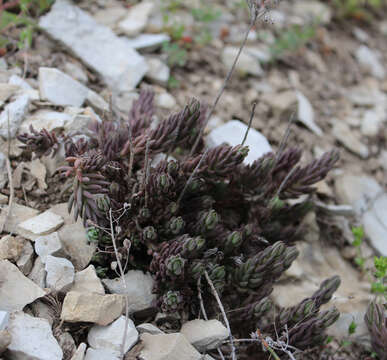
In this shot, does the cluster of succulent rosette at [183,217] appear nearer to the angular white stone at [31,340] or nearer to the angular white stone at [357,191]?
the angular white stone at [31,340]

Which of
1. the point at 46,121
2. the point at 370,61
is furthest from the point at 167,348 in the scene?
the point at 370,61

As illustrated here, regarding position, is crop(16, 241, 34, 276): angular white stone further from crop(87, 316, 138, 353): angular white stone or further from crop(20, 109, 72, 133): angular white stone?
crop(20, 109, 72, 133): angular white stone

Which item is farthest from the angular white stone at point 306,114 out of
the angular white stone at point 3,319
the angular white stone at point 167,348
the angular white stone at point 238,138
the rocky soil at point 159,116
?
the angular white stone at point 3,319

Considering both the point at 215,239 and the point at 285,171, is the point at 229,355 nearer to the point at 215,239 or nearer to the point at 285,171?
the point at 215,239

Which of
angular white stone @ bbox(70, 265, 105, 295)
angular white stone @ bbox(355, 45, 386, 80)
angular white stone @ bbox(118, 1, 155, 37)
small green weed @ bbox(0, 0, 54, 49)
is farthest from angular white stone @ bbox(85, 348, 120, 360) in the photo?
angular white stone @ bbox(355, 45, 386, 80)

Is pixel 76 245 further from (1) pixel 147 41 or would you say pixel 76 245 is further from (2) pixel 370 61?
(2) pixel 370 61

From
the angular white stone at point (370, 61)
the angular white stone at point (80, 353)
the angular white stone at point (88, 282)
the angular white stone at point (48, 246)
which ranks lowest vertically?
the angular white stone at point (80, 353)
